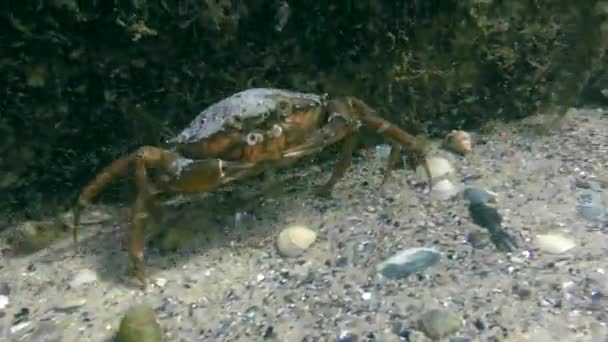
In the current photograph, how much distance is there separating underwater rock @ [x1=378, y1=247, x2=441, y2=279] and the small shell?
1458mm

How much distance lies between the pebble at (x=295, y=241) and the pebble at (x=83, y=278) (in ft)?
3.82

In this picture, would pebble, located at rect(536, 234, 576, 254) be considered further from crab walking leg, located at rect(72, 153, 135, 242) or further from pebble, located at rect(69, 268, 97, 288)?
pebble, located at rect(69, 268, 97, 288)

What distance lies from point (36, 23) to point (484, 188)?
3.00 meters

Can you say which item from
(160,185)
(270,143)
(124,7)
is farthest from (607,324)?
(124,7)

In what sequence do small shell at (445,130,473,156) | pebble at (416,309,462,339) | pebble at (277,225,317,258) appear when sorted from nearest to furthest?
pebble at (416,309,462,339) < pebble at (277,225,317,258) < small shell at (445,130,473,156)

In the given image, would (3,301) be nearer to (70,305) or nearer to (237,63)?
(70,305)

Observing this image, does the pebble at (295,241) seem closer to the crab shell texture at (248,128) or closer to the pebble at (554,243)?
the crab shell texture at (248,128)

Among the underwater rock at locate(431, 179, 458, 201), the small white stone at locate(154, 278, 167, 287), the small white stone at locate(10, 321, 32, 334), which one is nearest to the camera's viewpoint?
the small white stone at locate(10, 321, 32, 334)

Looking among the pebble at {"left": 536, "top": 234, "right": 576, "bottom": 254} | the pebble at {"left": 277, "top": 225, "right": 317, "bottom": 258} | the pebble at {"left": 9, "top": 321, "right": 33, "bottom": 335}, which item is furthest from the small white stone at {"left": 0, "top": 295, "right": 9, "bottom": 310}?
the pebble at {"left": 536, "top": 234, "right": 576, "bottom": 254}

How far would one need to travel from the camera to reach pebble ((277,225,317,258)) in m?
3.62

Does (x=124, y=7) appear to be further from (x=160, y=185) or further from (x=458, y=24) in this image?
(x=458, y=24)

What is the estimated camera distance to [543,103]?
5004 millimetres

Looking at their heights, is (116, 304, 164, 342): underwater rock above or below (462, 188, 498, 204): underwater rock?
below

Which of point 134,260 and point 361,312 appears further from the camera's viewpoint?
point 134,260
